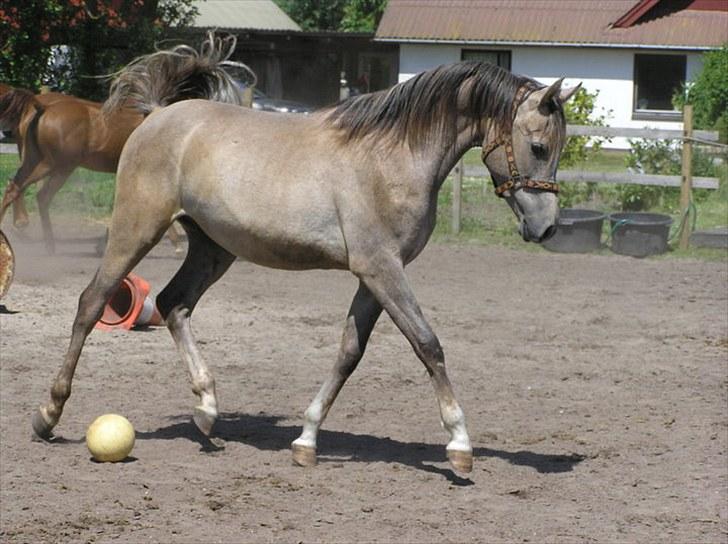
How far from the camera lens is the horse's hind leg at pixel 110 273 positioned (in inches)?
264

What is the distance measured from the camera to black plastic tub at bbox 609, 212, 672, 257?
14.6 metres

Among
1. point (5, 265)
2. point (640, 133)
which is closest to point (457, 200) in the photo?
point (640, 133)

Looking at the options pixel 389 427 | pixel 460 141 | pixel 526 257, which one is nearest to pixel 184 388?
pixel 389 427

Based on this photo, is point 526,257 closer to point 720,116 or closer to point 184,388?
Answer: point 184,388

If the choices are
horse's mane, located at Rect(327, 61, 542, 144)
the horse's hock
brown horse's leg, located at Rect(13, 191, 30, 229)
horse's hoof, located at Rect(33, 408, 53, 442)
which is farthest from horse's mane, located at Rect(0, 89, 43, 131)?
horse's mane, located at Rect(327, 61, 542, 144)

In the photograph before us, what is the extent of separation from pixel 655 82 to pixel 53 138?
23.1m

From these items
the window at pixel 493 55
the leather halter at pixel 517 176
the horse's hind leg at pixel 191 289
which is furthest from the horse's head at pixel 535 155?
the window at pixel 493 55

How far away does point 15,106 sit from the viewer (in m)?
13.9

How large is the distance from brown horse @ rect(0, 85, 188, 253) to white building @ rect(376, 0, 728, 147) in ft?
66.7

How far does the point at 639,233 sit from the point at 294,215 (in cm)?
901

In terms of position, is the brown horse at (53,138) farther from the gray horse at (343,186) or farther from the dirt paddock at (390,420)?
the gray horse at (343,186)

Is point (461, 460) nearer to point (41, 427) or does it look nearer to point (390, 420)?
point (390, 420)

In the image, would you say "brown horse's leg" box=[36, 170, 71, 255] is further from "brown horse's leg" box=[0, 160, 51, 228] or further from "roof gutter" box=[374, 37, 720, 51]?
"roof gutter" box=[374, 37, 720, 51]

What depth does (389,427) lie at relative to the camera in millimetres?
7363
